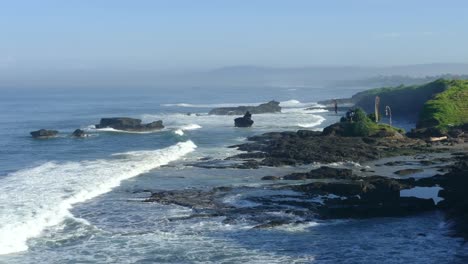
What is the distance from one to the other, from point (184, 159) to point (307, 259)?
2504cm

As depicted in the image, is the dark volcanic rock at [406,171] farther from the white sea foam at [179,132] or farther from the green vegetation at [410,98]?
the green vegetation at [410,98]

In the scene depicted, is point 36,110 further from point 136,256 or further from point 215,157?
point 136,256

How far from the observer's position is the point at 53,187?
35.9m

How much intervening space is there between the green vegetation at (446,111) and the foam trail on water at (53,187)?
916 inches

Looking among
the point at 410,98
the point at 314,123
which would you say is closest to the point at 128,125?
the point at 314,123

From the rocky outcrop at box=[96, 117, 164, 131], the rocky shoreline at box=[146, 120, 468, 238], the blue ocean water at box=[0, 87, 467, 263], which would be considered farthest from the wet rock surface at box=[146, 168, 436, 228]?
the rocky outcrop at box=[96, 117, 164, 131]

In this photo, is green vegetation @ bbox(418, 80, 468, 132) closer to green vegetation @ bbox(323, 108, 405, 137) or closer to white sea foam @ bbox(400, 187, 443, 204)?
green vegetation @ bbox(323, 108, 405, 137)

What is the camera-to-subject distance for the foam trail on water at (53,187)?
27.3 metres

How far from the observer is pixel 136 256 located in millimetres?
23328

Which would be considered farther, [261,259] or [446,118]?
[446,118]

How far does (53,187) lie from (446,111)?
4076 centimetres

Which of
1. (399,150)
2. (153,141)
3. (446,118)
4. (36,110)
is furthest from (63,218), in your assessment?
(36,110)

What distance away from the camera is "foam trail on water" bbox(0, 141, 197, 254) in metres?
27.3

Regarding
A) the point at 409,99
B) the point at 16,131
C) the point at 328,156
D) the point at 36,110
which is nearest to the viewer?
the point at 328,156
